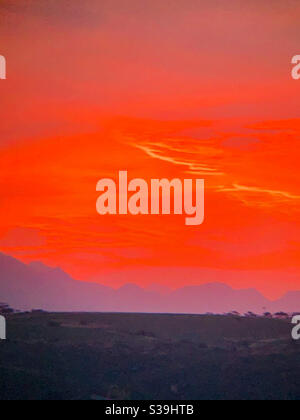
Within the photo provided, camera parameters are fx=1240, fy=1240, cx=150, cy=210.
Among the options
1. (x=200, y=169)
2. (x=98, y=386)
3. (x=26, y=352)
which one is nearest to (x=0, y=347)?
(x=26, y=352)

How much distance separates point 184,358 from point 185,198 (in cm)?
177

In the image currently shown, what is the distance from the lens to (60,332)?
13836 millimetres

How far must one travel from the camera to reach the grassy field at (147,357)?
1331cm

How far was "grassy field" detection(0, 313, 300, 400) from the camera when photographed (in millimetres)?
13312

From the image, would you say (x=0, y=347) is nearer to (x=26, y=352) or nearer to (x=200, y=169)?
(x=26, y=352)

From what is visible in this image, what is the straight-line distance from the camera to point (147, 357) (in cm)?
1355

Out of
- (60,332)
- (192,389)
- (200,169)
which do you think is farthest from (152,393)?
(200,169)
